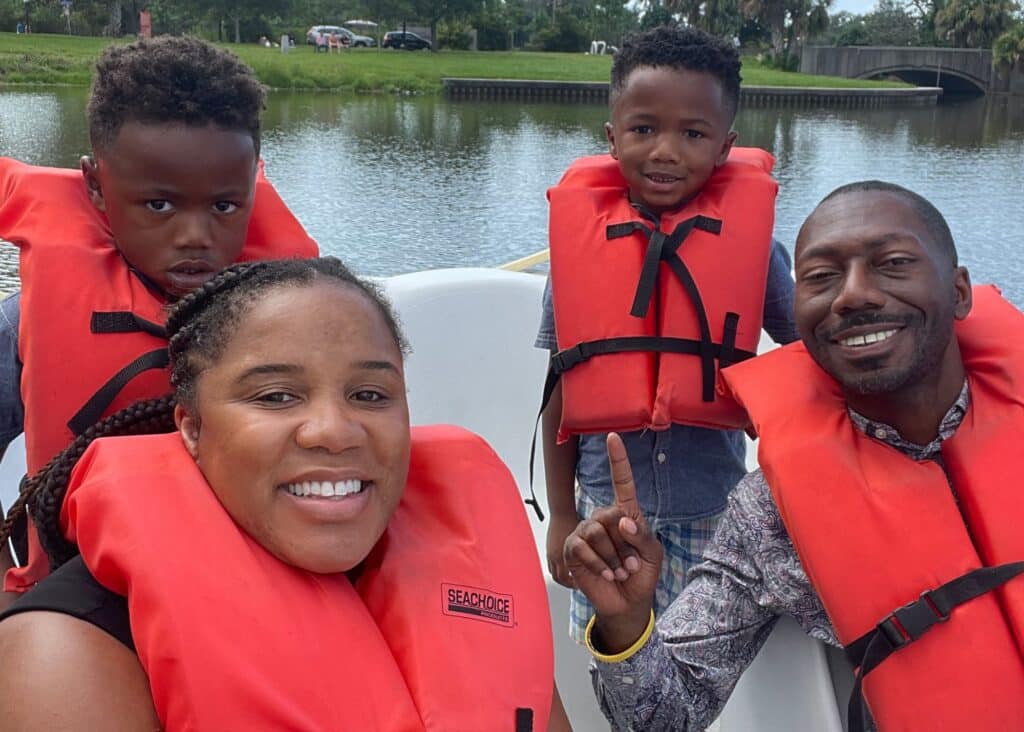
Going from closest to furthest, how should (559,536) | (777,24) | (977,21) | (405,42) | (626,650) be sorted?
1. (626,650)
2. (559,536)
3. (977,21)
4. (405,42)
5. (777,24)

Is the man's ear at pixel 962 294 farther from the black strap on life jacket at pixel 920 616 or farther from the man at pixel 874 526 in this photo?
the black strap on life jacket at pixel 920 616

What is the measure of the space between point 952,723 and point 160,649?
1.12 metres

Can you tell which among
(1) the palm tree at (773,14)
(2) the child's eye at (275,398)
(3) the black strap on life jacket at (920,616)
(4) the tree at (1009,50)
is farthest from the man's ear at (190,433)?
(1) the palm tree at (773,14)

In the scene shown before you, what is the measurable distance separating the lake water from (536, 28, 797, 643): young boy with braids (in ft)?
14.7

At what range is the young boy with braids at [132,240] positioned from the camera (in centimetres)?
152

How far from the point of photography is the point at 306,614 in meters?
1.18

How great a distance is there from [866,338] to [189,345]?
105 centimetres

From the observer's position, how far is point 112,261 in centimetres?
173

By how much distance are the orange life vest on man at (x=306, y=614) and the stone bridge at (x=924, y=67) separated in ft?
132

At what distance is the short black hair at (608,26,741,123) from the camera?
1.93 m

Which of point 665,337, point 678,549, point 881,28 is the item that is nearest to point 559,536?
point 678,549

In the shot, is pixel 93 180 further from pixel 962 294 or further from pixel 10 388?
pixel 962 294

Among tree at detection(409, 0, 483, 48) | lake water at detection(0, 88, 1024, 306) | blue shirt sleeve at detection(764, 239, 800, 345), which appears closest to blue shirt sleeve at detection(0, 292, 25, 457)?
blue shirt sleeve at detection(764, 239, 800, 345)

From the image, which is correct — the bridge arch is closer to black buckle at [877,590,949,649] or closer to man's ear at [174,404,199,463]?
black buckle at [877,590,949,649]
